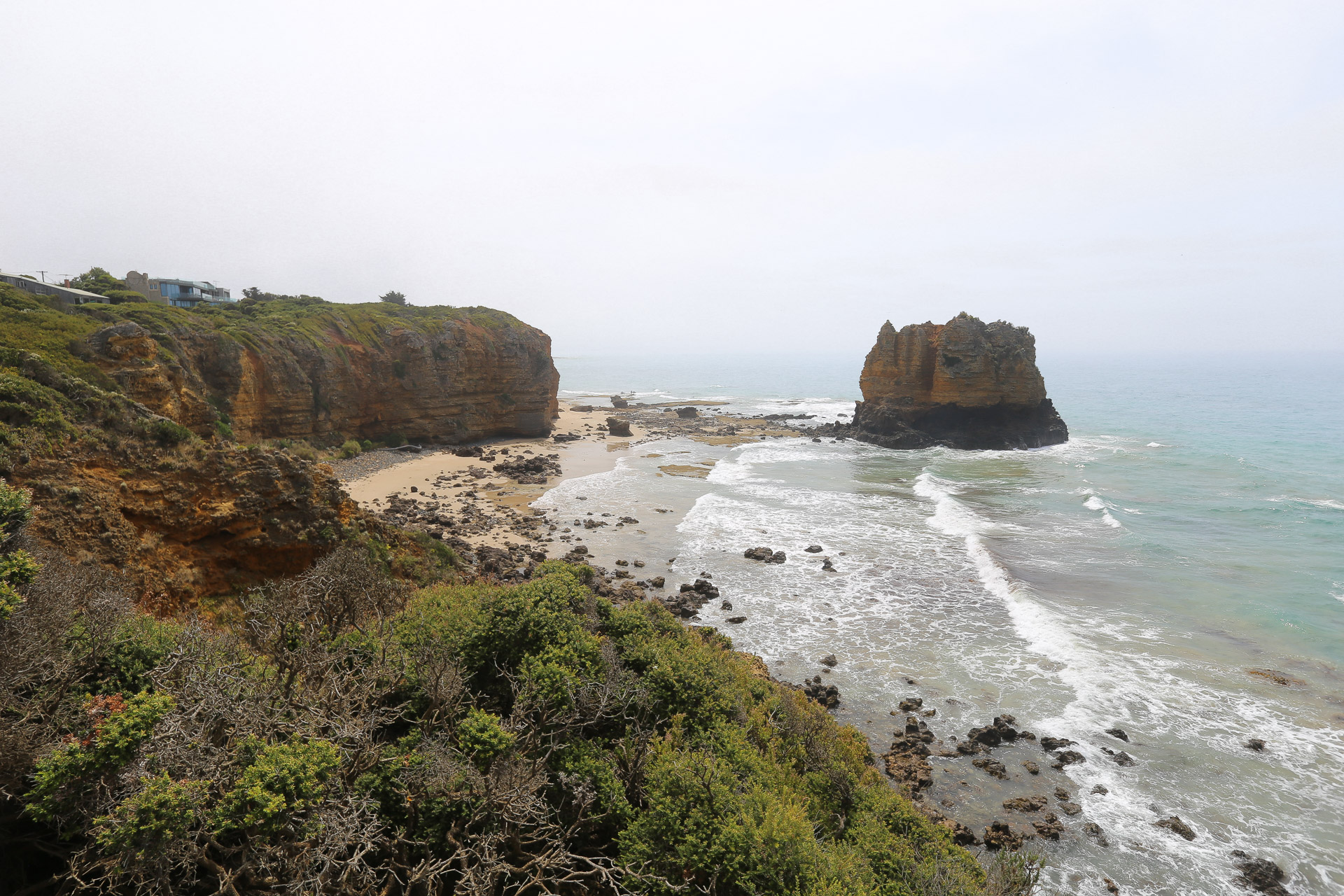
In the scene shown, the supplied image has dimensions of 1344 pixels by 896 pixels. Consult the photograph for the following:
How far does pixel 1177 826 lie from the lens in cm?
1210

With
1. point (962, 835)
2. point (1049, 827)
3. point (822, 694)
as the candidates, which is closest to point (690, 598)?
point (822, 694)

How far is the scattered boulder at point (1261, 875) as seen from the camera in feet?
35.4

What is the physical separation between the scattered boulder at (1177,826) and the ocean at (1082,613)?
175mm

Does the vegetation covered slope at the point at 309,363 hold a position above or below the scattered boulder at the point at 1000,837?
above

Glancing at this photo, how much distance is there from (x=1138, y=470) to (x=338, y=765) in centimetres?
5310

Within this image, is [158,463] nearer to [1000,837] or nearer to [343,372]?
[1000,837]

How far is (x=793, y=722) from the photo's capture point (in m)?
11.5

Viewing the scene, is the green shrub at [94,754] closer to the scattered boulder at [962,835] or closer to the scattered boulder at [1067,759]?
the scattered boulder at [962,835]

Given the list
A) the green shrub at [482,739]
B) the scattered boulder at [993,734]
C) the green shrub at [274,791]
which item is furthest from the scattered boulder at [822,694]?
the green shrub at [274,791]

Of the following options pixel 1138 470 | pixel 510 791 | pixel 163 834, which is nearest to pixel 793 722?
pixel 510 791

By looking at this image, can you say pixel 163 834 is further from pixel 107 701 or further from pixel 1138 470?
pixel 1138 470

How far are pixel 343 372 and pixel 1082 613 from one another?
1647 inches

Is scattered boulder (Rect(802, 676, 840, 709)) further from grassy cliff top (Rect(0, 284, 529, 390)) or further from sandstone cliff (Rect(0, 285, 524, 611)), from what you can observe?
grassy cliff top (Rect(0, 284, 529, 390))

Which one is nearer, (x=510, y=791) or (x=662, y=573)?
(x=510, y=791)
